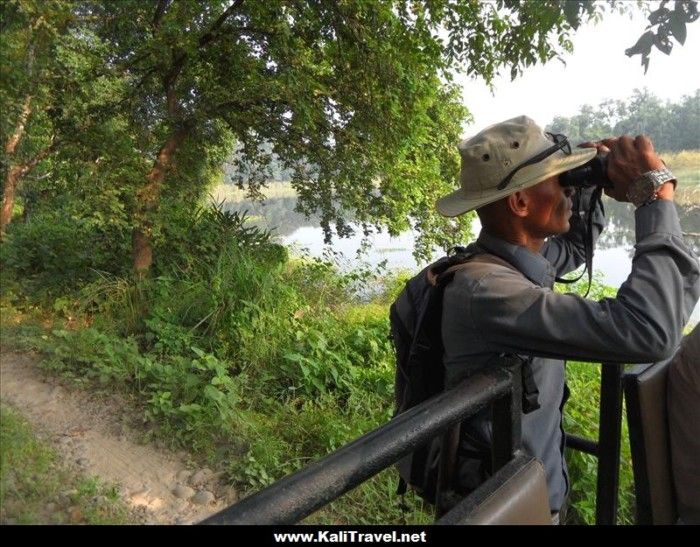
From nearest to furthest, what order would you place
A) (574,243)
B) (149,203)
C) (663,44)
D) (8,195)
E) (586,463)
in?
(8,195) → (663,44) → (149,203) → (574,243) → (586,463)

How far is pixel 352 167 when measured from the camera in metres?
2.43

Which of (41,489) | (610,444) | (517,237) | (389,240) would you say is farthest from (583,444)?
(389,240)

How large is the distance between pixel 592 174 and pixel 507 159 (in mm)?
193

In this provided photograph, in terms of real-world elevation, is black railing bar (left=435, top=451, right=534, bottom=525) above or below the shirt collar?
below

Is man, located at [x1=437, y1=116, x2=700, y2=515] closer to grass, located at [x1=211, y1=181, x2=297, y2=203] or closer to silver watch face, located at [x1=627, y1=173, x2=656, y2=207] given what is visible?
silver watch face, located at [x1=627, y1=173, x2=656, y2=207]

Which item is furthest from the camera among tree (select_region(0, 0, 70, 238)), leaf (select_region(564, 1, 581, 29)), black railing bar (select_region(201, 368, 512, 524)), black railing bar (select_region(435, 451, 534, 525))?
leaf (select_region(564, 1, 581, 29))

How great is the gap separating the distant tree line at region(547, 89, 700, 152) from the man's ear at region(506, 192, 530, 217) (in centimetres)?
39

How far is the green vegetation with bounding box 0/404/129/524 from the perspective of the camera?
0.72m

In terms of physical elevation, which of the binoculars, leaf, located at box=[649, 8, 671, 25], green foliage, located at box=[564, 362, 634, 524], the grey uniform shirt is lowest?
green foliage, located at box=[564, 362, 634, 524]

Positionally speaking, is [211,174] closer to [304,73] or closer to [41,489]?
[304,73]

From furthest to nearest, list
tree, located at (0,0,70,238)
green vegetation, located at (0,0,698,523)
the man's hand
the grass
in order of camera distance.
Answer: the grass
the man's hand
green vegetation, located at (0,0,698,523)
tree, located at (0,0,70,238)

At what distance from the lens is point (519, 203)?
51.3 inches

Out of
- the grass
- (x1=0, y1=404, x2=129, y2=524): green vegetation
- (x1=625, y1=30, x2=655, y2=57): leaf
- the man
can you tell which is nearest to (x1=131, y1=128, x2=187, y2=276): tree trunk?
the grass

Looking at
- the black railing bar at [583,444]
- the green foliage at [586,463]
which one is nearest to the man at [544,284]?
the black railing bar at [583,444]
